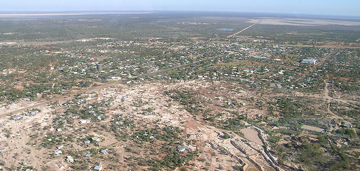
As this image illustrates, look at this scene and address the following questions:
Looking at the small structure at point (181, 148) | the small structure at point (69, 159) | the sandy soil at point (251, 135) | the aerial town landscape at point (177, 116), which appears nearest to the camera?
the small structure at point (69, 159)

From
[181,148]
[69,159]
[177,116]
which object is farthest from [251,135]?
[69,159]

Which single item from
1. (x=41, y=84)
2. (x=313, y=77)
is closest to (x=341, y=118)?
(x=313, y=77)

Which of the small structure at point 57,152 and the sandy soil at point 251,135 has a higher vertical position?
the sandy soil at point 251,135

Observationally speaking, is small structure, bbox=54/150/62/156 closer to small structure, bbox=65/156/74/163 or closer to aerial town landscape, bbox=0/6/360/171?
A: aerial town landscape, bbox=0/6/360/171

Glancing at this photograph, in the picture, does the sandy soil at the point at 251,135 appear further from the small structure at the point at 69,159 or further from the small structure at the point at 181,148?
the small structure at the point at 69,159

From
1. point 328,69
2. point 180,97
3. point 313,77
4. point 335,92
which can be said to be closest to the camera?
point 180,97

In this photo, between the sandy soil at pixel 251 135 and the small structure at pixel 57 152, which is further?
the sandy soil at pixel 251 135

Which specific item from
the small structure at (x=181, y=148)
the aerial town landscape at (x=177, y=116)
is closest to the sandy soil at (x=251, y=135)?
the aerial town landscape at (x=177, y=116)

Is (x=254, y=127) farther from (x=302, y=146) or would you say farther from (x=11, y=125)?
(x=11, y=125)

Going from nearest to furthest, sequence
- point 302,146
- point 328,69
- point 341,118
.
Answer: point 302,146
point 341,118
point 328,69

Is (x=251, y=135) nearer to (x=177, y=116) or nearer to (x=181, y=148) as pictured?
(x=181, y=148)

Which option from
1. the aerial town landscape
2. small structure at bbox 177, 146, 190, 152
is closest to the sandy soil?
the aerial town landscape
